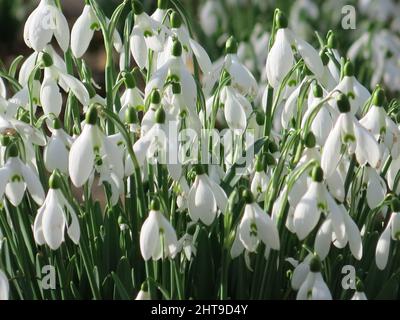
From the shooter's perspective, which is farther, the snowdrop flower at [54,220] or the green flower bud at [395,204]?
the green flower bud at [395,204]

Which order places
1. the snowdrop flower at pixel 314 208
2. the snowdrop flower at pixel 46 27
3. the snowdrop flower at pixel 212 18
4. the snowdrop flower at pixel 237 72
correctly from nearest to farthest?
the snowdrop flower at pixel 314 208
the snowdrop flower at pixel 46 27
the snowdrop flower at pixel 237 72
the snowdrop flower at pixel 212 18

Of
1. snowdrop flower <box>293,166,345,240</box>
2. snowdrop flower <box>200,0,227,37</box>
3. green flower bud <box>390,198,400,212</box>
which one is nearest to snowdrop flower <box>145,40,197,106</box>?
snowdrop flower <box>293,166,345,240</box>

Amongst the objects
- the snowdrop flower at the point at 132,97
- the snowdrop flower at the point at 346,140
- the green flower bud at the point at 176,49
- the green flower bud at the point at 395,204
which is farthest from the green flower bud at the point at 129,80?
the green flower bud at the point at 395,204

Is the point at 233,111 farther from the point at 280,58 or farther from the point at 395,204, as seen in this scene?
the point at 395,204

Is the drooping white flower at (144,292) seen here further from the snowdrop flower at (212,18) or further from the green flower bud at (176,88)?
the snowdrop flower at (212,18)

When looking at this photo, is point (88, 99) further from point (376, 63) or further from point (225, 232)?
point (376, 63)

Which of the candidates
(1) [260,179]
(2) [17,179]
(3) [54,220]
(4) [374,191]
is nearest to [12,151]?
(2) [17,179]

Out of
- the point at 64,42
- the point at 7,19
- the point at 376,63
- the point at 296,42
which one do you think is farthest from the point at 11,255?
the point at 7,19
